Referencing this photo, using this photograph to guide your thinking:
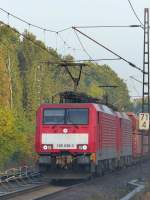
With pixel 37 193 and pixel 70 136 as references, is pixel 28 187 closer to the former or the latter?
pixel 37 193

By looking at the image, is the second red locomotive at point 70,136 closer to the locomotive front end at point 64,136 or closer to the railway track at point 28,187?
the locomotive front end at point 64,136

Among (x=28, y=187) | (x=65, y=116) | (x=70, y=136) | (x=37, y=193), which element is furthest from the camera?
(x=65, y=116)

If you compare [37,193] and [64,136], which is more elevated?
[64,136]

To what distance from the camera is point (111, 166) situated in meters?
33.3

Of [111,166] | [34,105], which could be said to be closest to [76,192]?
[111,166]

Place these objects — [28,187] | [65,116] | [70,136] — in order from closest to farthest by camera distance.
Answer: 1. [28,187]
2. [70,136]
3. [65,116]

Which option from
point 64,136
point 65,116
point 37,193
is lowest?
point 37,193

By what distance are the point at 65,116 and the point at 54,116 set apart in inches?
17.8

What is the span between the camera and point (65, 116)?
27.6 metres

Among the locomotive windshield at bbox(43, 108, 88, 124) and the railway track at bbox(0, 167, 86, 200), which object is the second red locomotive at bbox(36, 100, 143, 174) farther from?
the railway track at bbox(0, 167, 86, 200)

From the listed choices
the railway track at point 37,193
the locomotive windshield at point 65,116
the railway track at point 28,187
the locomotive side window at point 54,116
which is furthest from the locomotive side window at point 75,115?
the railway track at point 37,193

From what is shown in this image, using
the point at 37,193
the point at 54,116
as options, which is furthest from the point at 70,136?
the point at 37,193

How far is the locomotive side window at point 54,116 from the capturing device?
27.6 meters

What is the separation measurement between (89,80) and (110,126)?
12364 centimetres
